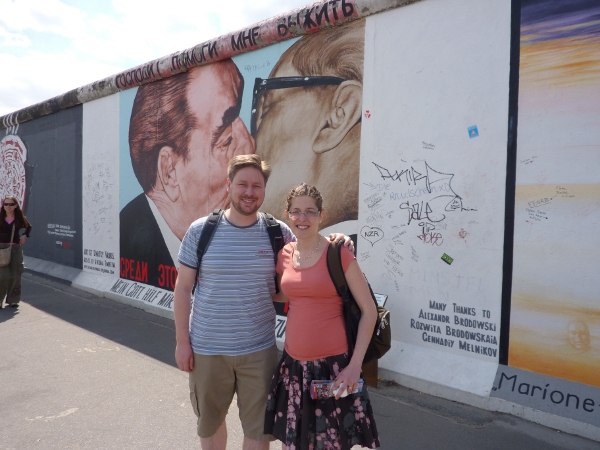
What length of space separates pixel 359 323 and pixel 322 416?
0.48 meters

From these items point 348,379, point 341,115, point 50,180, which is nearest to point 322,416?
point 348,379

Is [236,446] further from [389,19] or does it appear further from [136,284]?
[136,284]

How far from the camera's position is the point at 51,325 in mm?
6508

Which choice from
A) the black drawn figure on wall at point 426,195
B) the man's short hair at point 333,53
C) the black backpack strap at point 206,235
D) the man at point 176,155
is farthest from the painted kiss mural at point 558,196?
the man at point 176,155

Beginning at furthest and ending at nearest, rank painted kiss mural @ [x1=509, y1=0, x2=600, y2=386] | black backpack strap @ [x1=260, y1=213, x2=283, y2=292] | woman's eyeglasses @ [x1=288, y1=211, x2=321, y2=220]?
painted kiss mural @ [x1=509, y1=0, x2=600, y2=386] < black backpack strap @ [x1=260, y1=213, x2=283, y2=292] < woman's eyeglasses @ [x1=288, y1=211, x2=321, y2=220]

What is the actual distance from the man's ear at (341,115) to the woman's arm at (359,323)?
9.88ft

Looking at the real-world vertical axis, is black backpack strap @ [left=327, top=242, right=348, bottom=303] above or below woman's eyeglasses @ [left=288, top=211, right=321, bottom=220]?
below

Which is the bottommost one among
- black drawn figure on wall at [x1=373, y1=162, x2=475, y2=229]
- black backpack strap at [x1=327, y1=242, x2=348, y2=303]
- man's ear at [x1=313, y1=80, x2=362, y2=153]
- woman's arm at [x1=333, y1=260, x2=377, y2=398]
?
woman's arm at [x1=333, y1=260, x2=377, y2=398]

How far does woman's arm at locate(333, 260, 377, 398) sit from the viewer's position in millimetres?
2342

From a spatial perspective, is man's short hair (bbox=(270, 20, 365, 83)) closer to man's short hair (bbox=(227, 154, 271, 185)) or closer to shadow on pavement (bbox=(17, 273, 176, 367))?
man's short hair (bbox=(227, 154, 271, 185))

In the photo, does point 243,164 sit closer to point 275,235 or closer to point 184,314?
point 275,235

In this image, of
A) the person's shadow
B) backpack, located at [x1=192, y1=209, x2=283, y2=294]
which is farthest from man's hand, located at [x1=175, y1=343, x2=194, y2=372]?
the person's shadow

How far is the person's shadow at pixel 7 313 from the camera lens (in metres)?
6.89

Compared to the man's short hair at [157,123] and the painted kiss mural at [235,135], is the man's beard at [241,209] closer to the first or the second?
the painted kiss mural at [235,135]
